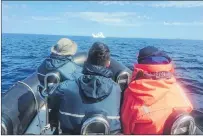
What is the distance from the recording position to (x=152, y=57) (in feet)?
7.88

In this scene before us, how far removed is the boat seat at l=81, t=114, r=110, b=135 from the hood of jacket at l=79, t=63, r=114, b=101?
15 centimetres

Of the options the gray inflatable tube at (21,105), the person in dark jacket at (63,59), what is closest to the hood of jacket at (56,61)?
the person in dark jacket at (63,59)

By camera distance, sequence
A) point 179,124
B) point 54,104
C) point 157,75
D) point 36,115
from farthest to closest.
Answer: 1. point 36,115
2. point 54,104
3. point 157,75
4. point 179,124

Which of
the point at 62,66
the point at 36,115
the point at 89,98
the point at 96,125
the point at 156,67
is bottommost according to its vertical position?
the point at 36,115

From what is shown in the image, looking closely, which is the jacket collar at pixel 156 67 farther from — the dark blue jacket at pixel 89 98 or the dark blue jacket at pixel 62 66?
the dark blue jacket at pixel 62 66

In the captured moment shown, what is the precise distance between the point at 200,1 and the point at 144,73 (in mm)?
687

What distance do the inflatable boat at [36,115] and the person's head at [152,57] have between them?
1.41 ft

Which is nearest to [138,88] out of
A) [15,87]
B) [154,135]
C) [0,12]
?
[154,135]

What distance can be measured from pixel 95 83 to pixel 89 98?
→ 0.13 metres

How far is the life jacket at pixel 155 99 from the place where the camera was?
234cm

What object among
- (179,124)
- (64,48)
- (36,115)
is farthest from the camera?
(36,115)

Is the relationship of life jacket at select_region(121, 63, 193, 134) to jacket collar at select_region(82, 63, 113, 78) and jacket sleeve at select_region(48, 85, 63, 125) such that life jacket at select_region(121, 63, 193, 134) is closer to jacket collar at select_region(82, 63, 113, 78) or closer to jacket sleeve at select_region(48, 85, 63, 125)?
jacket collar at select_region(82, 63, 113, 78)

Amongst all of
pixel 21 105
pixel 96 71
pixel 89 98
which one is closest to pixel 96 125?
pixel 89 98

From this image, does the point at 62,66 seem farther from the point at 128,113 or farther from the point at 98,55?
the point at 128,113
